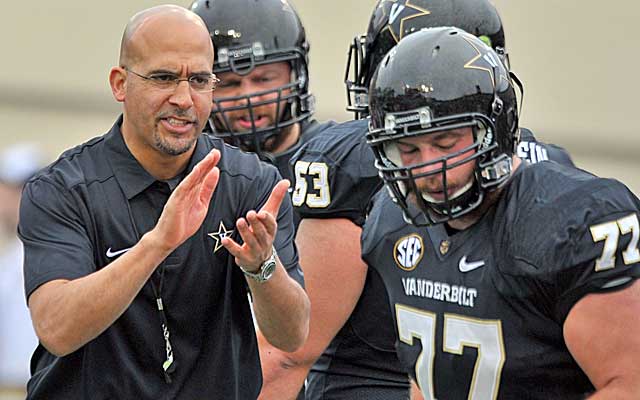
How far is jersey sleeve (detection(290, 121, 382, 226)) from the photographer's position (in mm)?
4074

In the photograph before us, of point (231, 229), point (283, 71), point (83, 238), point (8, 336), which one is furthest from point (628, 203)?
point (8, 336)

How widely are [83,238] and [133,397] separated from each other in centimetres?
45

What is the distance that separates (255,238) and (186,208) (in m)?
0.19

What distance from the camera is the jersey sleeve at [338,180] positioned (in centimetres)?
407

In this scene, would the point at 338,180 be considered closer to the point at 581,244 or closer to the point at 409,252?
the point at 409,252

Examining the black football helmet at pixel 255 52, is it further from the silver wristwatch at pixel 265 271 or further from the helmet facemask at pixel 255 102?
the silver wristwatch at pixel 265 271

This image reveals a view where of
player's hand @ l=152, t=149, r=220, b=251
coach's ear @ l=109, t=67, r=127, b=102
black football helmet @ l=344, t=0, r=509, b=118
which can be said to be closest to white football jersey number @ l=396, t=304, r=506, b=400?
player's hand @ l=152, t=149, r=220, b=251

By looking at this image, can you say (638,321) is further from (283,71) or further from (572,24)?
(572,24)

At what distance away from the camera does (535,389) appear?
122 inches

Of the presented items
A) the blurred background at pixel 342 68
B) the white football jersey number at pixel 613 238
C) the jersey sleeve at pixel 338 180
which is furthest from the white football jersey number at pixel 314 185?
the blurred background at pixel 342 68

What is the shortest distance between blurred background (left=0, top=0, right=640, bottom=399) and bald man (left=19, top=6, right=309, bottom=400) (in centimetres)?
584

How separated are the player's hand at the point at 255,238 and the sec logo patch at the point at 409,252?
38cm

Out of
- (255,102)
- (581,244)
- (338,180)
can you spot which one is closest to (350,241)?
(338,180)

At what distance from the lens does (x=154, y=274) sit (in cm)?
346
